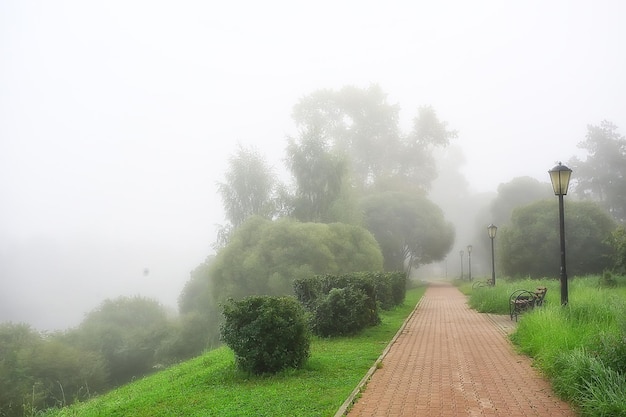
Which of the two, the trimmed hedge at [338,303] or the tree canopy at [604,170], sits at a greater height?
the tree canopy at [604,170]

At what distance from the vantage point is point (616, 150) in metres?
55.2

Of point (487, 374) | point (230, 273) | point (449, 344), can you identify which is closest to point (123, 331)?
point (230, 273)

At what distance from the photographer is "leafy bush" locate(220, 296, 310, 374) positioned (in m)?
8.65

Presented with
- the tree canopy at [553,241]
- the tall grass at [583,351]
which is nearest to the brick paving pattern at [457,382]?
the tall grass at [583,351]

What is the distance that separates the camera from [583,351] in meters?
6.94

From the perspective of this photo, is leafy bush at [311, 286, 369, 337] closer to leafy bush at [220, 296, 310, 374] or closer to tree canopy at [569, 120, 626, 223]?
leafy bush at [220, 296, 310, 374]

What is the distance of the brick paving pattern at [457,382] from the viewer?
609 centimetres

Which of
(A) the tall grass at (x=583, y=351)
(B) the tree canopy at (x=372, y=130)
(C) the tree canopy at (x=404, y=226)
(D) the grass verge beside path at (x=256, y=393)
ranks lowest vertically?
(D) the grass verge beside path at (x=256, y=393)

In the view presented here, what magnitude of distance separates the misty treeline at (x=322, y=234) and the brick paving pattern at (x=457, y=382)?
6472 millimetres

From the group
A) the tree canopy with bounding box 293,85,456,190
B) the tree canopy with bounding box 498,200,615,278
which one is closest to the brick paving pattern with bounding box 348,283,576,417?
the tree canopy with bounding box 498,200,615,278

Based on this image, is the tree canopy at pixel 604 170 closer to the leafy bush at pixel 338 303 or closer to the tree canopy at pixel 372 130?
the tree canopy at pixel 372 130

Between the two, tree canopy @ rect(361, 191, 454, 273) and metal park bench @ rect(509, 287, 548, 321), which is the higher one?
tree canopy @ rect(361, 191, 454, 273)

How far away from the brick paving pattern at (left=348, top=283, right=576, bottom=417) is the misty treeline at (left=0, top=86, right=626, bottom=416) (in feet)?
21.2

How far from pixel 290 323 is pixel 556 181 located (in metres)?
7.03
